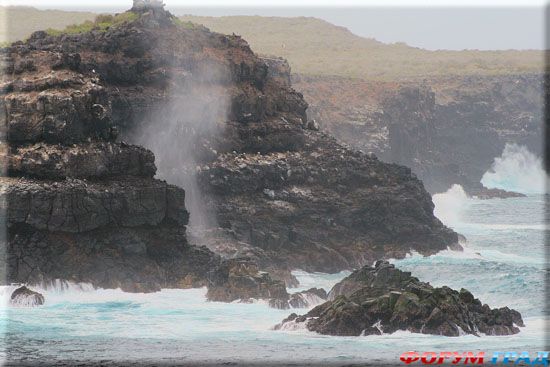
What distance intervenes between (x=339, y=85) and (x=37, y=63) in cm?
11475

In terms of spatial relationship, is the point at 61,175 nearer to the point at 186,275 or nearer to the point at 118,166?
the point at 118,166

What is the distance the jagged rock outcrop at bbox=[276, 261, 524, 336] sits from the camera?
58594 mm

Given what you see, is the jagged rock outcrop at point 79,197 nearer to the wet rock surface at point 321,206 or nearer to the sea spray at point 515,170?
the wet rock surface at point 321,206

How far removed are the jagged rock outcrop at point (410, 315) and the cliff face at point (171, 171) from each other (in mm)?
15150

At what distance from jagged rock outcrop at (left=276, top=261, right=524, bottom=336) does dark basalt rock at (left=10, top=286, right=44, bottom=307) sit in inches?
538

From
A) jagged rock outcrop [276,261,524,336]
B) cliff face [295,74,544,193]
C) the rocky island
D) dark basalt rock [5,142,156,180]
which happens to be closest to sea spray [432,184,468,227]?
cliff face [295,74,544,193]

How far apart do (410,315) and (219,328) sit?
960 centimetres

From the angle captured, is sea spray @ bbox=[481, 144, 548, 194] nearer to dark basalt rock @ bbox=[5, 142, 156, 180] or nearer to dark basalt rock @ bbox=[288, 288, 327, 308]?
dark basalt rock @ bbox=[5, 142, 156, 180]

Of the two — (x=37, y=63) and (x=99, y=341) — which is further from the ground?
(x=37, y=63)

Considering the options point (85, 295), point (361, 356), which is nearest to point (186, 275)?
point (85, 295)

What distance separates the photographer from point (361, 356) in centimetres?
5297

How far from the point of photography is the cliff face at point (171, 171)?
71312 mm

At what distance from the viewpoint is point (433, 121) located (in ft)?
556

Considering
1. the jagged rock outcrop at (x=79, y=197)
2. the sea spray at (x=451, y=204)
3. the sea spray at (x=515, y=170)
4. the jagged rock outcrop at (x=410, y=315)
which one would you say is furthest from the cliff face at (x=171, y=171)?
the sea spray at (x=515, y=170)
